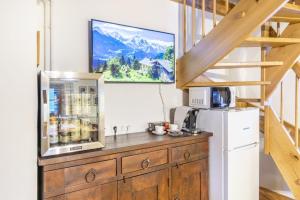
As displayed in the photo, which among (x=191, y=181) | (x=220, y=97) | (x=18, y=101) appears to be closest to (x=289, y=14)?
(x=220, y=97)

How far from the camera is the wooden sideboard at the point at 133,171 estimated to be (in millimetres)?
1549

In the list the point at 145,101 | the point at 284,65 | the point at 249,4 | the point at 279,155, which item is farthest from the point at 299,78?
the point at 145,101

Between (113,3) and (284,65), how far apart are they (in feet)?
5.93

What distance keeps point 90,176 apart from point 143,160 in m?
0.44

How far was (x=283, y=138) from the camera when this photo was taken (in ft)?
8.79

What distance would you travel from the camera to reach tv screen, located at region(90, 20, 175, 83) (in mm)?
2189

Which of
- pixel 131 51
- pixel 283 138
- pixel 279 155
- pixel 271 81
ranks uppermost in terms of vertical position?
pixel 131 51

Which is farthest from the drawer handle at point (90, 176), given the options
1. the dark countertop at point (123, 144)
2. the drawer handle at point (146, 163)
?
the drawer handle at point (146, 163)

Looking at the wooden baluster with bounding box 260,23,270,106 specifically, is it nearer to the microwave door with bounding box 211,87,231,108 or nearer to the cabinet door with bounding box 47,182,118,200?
the microwave door with bounding box 211,87,231,108

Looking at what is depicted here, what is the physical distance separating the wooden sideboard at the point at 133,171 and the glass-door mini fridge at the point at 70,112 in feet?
0.33

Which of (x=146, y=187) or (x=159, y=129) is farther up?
(x=159, y=129)

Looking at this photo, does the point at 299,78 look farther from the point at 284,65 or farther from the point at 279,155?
the point at 279,155

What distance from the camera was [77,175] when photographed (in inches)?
63.2

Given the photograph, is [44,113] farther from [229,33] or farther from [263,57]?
[263,57]
